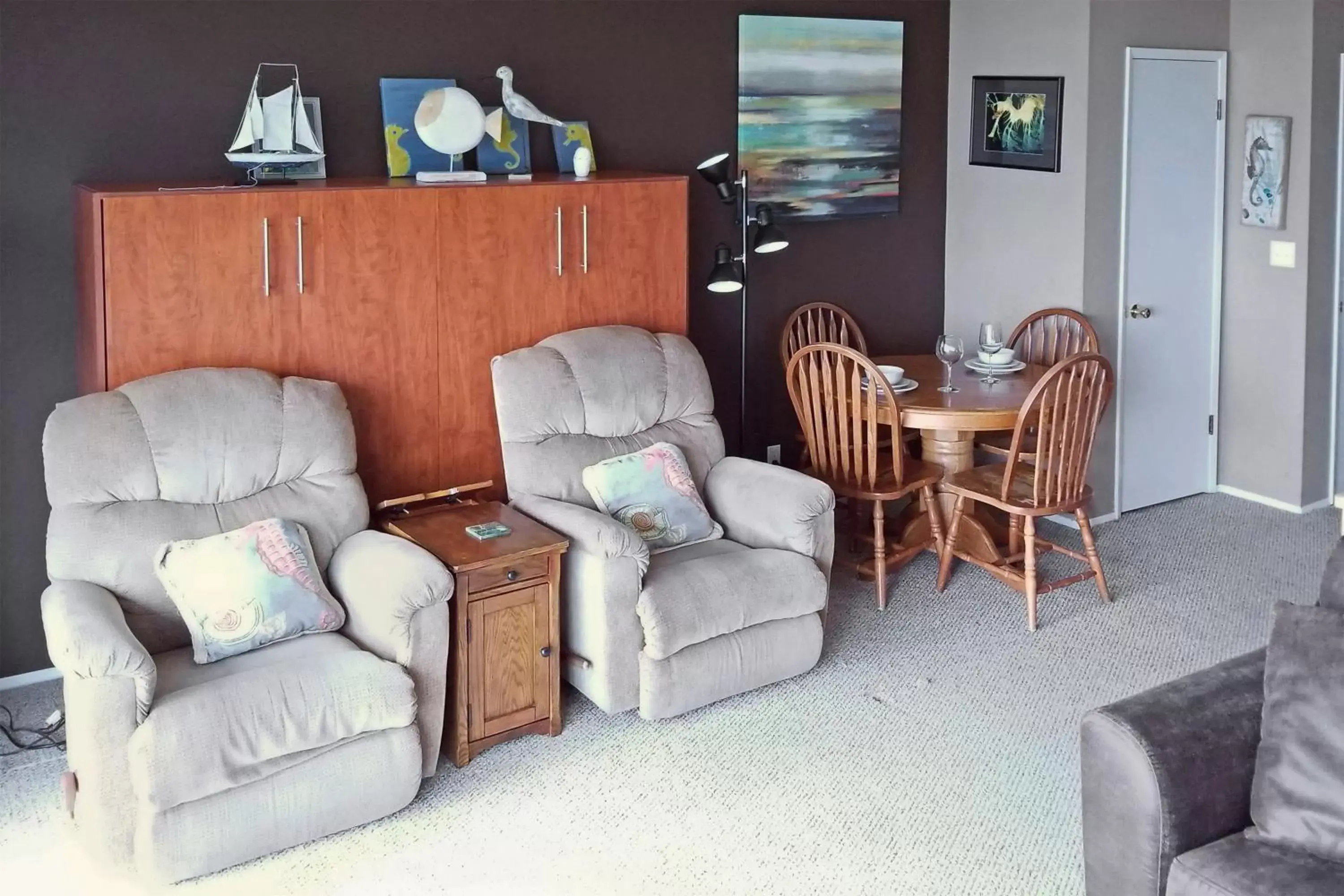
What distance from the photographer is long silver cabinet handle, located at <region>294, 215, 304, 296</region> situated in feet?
12.7

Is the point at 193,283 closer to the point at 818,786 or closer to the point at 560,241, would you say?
the point at 560,241

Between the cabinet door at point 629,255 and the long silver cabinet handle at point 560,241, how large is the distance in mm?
29

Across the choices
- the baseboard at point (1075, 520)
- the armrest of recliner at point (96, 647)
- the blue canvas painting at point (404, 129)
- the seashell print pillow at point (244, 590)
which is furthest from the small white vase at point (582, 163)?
the baseboard at point (1075, 520)

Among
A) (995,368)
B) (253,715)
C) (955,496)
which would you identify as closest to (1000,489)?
(955,496)

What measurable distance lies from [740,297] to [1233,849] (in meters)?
3.33

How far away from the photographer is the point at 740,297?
17.7 feet

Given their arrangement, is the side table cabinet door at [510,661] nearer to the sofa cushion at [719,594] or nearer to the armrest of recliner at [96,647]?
the sofa cushion at [719,594]

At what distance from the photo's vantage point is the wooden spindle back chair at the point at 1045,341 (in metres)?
5.35

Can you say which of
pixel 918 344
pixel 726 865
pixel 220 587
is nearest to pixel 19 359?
pixel 220 587

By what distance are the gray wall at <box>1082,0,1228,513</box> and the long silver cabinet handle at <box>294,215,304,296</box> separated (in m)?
3.07

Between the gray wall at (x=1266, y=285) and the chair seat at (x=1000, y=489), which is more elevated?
the gray wall at (x=1266, y=285)

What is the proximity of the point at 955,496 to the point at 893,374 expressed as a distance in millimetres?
524

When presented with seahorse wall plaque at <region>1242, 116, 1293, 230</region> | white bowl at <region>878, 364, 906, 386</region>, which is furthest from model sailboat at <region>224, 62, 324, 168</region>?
seahorse wall plaque at <region>1242, 116, 1293, 230</region>

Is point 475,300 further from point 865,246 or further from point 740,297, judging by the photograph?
point 865,246
